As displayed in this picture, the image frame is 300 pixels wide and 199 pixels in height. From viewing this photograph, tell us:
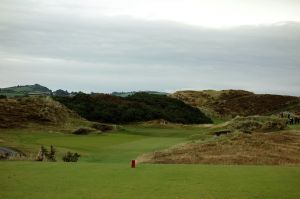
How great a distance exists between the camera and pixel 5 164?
Answer: 2450cm

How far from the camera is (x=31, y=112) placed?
77562 millimetres

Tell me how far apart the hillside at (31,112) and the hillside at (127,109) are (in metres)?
10.3

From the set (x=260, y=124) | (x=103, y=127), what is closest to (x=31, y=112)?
(x=103, y=127)

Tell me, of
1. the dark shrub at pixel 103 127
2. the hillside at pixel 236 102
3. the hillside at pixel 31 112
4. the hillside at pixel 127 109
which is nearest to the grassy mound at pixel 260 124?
the dark shrub at pixel 103 127

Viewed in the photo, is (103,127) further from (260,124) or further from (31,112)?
(260,124)

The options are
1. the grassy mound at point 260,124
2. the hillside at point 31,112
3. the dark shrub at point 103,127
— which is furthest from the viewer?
the dark shrub at point 103,127

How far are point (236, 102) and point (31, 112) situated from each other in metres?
92.9

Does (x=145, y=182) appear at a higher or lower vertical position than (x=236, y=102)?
lower

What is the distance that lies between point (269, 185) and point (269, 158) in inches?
594

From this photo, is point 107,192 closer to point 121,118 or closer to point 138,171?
point 138,171

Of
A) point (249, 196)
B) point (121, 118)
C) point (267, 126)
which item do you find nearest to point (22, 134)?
point (267, 126)

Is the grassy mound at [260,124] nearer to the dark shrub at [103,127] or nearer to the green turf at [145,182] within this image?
the dark shrub at [103,127]

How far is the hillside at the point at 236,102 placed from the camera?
14200cm

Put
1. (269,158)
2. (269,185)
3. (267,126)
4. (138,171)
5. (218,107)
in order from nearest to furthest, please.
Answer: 1. (269,185)
2. (138,171)
3. (269,158)
4. (267,126)
5. (218,107)
